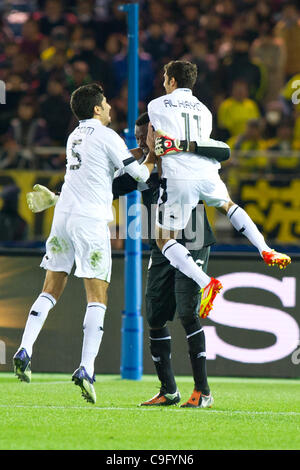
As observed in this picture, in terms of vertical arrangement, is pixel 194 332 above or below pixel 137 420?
above

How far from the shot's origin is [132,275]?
9703mm

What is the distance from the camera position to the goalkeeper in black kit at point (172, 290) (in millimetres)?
7211

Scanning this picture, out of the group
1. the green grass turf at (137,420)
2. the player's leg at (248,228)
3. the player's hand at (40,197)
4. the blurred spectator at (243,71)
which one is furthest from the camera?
the blurred spectator at (243,71)

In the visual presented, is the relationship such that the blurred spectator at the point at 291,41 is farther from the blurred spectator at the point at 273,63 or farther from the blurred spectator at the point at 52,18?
the blurred spectator at the point at 52,18

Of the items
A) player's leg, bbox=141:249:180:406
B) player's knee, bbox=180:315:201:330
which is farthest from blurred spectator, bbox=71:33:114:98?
player's knee, bbox=180:315:201:330

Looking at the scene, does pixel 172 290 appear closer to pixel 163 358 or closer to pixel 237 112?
pixel 163 358

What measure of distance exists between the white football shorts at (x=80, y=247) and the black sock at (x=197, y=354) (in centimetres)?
71

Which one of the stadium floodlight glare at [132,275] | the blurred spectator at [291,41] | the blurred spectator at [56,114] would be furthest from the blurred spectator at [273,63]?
the stadium floodlight glare at [132,275]

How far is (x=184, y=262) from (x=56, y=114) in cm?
748

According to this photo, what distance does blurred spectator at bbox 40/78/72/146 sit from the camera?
14062 millimetres

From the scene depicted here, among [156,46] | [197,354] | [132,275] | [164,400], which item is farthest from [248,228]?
[156,46]

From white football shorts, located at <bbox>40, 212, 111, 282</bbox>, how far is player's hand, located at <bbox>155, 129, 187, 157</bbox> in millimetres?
678

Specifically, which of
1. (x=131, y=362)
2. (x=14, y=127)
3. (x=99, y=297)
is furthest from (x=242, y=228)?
(x=14, y=127)

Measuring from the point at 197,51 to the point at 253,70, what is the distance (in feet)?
2.85
